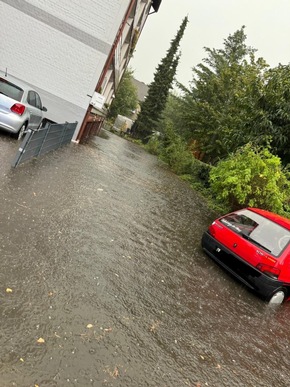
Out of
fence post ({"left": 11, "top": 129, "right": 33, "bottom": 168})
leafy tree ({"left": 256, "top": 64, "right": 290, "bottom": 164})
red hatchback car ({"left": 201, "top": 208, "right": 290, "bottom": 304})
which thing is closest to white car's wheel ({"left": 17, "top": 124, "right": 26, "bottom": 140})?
fence post ({"left": 11, "top": 129, "right": 33, "bottom": 168})

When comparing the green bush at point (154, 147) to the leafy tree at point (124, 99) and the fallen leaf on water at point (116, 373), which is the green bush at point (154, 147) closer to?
the leafy tree at point (124, 99)

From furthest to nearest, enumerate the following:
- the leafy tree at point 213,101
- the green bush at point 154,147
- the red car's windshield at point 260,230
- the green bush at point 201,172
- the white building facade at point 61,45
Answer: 1. the green bush at point 154,147
2. the leafy tree at point 213,101
3. the green bush at point 201,172
4. the white building facade at point 61,45
5. the red car's windshield at point 260,230

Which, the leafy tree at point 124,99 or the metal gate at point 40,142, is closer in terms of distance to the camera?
the metal gate at point 40,142

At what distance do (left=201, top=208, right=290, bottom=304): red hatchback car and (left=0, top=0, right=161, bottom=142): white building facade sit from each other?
1027 cm

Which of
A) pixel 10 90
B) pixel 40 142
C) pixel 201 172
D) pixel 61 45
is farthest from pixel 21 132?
pixel 201 172

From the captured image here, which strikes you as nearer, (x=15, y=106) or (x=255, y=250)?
(x=255, y=250)

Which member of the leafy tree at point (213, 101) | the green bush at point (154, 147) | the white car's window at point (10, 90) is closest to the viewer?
the white car's window at point (10, 90)

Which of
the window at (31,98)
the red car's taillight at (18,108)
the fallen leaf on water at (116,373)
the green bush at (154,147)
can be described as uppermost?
the window at (31,98)

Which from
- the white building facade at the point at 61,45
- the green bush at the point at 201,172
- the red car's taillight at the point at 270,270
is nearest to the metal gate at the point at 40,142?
the white building facade at the point at 61,45

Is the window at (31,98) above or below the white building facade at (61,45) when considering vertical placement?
below

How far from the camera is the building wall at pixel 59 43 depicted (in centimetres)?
1493

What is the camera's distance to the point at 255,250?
6.45 m

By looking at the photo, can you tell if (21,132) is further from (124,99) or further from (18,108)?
(124,99)

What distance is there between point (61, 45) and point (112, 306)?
13724mm
